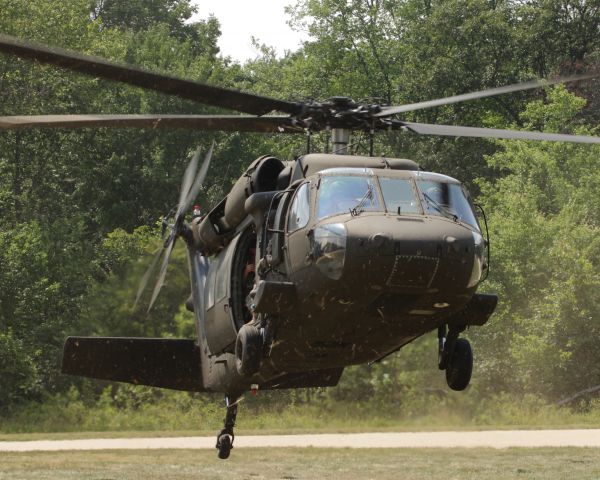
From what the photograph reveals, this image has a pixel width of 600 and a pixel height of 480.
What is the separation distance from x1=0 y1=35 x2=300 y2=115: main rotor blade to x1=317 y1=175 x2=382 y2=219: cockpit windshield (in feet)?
4.61

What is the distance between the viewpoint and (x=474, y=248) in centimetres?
1230

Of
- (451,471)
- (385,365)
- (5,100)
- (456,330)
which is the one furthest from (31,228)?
(456,330)

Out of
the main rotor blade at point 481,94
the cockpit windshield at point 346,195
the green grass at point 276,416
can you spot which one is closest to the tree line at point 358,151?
the green grass at point 276,416

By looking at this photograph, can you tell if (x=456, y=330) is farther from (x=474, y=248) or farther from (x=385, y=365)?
(x=385, y=365)

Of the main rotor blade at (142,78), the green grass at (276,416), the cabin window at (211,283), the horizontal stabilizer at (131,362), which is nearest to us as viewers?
the main rotor blade at (142,78)

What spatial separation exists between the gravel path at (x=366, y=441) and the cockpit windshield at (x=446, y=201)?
45.1 feet

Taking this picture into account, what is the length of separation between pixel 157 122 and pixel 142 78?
3.93 feet

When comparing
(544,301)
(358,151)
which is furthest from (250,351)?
(358,151)

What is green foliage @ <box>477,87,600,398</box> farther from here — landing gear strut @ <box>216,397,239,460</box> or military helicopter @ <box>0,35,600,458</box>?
military helicopter @ <box>0,35,600,458</box>

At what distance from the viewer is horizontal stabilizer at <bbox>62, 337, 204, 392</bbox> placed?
1692cm

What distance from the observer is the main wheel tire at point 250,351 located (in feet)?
43.2

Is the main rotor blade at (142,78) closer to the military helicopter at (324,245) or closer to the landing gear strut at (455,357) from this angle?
the military helicopter at (324,245)

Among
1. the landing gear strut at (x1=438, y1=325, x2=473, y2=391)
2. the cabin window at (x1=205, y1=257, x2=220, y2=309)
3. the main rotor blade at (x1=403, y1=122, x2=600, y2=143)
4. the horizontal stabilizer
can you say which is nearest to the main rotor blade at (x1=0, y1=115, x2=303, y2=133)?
the main rotor blade at (x1=403, y1=122, x2=600, y2=143)

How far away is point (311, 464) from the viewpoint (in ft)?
76.2
